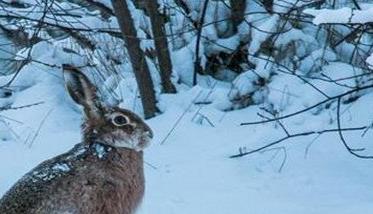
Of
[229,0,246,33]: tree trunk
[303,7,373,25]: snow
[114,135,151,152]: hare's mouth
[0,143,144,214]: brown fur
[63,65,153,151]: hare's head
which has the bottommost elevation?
[229,0,246,33]: tree trunk

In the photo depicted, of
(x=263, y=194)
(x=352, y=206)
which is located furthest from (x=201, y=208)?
(x=352, y=206)

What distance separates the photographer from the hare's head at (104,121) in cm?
373

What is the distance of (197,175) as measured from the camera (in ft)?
18.0

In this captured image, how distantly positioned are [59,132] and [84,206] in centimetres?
310

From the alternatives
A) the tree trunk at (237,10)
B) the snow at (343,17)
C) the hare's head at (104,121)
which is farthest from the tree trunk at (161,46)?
the snow at (343,17)

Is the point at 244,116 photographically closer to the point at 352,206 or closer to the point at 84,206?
the point at 352,206

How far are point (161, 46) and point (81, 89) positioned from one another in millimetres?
3414

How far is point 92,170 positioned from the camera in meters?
3.66

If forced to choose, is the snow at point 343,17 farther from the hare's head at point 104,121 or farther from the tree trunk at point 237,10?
the tree trunk at point 237,10

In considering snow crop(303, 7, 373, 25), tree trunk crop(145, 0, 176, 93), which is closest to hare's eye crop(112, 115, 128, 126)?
snow crop(303, 7, 373, 25)

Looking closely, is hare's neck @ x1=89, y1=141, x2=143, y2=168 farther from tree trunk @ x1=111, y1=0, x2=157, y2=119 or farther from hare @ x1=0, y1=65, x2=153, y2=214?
tree trunk @ x1=111, y1=0, x2=157, y2=119

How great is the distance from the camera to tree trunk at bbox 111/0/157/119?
Answer: 6703 millimetres

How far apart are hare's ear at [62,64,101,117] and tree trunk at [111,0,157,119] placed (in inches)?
114

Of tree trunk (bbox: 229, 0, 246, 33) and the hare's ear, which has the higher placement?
the hare's ear
